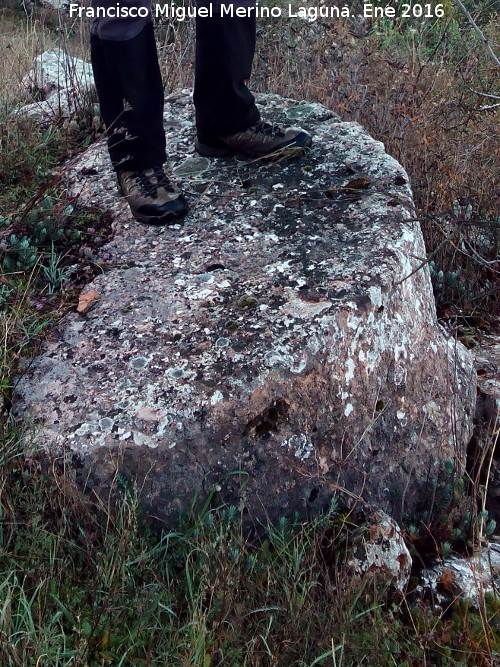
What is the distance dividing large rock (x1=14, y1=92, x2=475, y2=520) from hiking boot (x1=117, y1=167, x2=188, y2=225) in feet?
0.17

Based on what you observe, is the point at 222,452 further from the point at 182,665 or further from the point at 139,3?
the point at 139,3

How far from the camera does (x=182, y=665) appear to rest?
1544 mm

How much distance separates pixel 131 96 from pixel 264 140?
2.15ft

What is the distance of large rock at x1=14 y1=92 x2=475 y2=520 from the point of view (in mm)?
2031

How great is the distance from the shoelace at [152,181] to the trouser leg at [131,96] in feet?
0.11

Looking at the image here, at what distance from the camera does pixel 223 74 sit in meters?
2.92

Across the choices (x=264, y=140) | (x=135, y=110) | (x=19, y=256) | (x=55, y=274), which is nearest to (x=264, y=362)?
(x=55, y=274)

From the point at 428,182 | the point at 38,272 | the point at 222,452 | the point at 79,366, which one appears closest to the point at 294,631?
the point at 222,452

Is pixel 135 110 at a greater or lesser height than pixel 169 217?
greater

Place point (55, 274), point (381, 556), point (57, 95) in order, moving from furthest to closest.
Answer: point (57, 95), point (55, 274), point (381, 556)

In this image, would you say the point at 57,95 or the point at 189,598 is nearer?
the point at 189,598

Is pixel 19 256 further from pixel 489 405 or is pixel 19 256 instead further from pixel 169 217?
pixel 489 405

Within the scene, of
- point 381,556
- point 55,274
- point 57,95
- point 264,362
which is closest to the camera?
point 381,556

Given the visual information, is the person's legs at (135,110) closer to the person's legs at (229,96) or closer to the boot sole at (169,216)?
the boot sole at (169,216)
